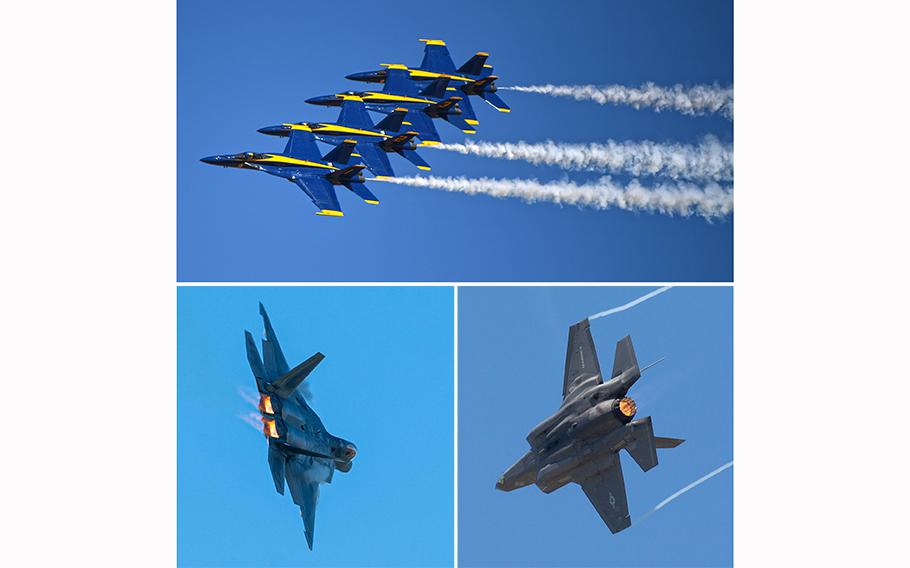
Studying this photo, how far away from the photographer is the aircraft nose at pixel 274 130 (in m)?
14.5

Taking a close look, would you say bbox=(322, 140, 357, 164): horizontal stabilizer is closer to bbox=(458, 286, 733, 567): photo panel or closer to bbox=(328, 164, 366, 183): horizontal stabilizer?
bbox=(328, 164, 366, 183): horizontal stabilizer

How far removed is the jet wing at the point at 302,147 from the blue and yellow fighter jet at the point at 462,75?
821 millimetres

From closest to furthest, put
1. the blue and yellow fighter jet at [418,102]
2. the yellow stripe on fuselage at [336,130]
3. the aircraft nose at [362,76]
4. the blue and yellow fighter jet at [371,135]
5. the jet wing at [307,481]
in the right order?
the jet wing at [307,481], the aircraft nose at [362,76], the yellow stripe on fuselage at [336,130], the blue and yellow fighter jet at [371,135], the blue and yellow fighter jet at [418,102]

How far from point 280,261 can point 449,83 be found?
278 cm

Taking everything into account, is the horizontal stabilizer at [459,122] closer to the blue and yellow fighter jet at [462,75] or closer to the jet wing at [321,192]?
the blue and yellow fighter jet at [462,75]

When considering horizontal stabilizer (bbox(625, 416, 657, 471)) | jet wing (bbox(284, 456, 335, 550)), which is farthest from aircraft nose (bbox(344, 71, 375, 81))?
horizontal stabilizer (bbox(625, 416, 657, 471))

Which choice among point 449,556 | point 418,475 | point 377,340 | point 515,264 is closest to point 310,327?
point 377,340

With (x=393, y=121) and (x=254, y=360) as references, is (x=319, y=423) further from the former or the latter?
(x=393, y=121)

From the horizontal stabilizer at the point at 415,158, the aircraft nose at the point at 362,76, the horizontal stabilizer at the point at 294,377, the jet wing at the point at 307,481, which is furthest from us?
the horizontal stabilizer at the point at 415,158

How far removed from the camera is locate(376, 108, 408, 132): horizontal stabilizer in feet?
50.1

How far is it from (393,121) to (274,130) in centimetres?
147

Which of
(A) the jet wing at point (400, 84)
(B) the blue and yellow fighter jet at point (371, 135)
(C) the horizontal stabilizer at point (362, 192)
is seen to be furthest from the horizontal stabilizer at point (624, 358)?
(A) the jet wing at point (400, 84)

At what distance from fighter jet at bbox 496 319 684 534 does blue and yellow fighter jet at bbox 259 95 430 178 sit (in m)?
3.39

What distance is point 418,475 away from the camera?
1288cm
